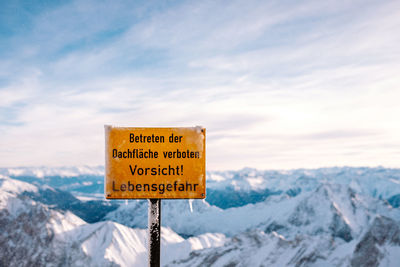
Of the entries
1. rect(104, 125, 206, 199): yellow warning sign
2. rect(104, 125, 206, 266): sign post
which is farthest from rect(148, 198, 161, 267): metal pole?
rect(104, 125, 206, 199): yellow warning sign

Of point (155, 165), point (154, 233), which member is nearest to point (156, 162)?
point (155, 165)

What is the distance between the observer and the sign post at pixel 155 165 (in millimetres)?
7727

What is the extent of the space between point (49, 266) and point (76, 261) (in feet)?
47.2

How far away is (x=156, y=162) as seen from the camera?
7832 mm

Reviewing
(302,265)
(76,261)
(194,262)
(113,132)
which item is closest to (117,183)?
(113,132)

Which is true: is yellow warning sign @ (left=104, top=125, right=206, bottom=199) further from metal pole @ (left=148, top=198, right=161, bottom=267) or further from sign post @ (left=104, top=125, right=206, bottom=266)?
metal pole @ (left=148, top=198, right=161, bottom=267)

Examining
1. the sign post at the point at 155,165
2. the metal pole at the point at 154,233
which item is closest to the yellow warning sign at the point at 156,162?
the sign post at the point at 155,165

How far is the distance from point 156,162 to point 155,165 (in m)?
0.07

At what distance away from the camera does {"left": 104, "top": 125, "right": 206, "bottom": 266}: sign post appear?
7.73 metres

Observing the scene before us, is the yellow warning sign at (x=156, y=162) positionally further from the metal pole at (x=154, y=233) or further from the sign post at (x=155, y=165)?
the metal pole at (x=154, y=233)

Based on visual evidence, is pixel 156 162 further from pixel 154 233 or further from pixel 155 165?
pixel 154 233

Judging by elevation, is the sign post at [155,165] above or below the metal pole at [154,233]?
above

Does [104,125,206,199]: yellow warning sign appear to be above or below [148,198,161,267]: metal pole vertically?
above

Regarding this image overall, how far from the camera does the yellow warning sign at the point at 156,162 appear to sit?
304 inches
